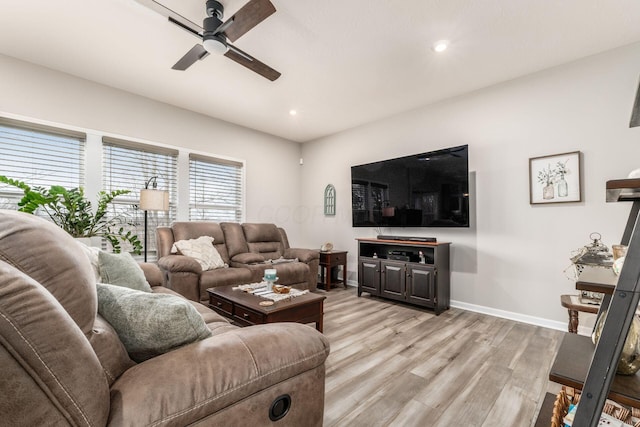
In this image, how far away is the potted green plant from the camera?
2.71 m

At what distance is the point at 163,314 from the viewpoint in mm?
966

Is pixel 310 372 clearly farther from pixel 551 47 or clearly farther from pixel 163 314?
pixel 551 47

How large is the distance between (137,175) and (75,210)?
3.04 ft

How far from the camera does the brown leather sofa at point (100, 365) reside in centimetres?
60

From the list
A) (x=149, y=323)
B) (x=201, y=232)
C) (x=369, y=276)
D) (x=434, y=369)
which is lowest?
(x=434, y=369)

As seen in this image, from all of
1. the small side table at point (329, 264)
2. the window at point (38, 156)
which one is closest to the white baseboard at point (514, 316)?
the small side table at point (329, 264)

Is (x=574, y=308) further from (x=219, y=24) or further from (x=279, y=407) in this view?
(x=219, y=24)

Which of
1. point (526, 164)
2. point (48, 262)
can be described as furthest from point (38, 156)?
point (526, 164)

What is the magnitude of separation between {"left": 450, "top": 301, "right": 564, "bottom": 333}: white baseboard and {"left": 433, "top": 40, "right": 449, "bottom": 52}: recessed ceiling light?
2.81 metres

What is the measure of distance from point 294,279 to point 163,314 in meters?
2.92

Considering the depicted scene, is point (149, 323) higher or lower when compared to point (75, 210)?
lower

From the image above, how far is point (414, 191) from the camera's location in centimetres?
379

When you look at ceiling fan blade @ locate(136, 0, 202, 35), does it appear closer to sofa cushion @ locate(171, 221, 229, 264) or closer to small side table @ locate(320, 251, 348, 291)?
sofa cushion @ locate(171, 221, 229, 264)

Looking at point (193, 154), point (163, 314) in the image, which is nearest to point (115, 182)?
point (193, 154)
